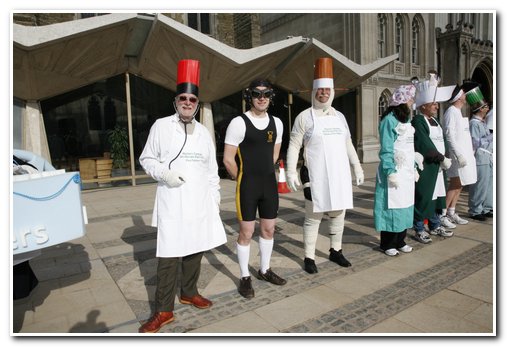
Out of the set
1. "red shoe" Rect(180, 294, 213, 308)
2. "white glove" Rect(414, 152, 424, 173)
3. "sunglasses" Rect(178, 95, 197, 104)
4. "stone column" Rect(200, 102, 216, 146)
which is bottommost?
"red shoe" Rect(180, 294, 213, 308)

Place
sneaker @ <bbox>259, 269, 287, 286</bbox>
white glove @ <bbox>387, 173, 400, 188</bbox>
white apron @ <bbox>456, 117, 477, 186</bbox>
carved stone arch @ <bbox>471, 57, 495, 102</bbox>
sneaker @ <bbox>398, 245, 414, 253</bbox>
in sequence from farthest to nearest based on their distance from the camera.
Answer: carved stone arch @ <bbox>471, 57, 495, 102</bbox>
white apron @ <bbox>456, 117, 477, 186</bbox>
sneaker @ <bbox>398, 245, 414, 253</bbox>
white glove @ <bbox>387, 173, 400, 188</bbox>
sneaker @ <bbox>259, 269, 287, 286</bbox>

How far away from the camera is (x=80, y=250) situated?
4859 mm

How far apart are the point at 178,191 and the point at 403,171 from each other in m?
2.81

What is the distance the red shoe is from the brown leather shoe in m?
0.30

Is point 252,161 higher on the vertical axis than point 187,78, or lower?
lower

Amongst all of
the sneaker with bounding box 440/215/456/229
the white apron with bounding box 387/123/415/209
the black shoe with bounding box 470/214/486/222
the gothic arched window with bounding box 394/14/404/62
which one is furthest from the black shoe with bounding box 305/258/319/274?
the gothic arched window with bounding box 394/14/404/62

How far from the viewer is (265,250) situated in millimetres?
3662

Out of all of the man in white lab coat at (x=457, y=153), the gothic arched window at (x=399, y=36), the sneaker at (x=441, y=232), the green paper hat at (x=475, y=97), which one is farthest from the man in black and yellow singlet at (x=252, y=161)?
the gothic arched window at (x=399, y=36)

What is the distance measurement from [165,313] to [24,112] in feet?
31.7

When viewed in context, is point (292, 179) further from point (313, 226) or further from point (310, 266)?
point (310, 266)

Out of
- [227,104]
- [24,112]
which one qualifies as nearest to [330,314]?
[24,112]

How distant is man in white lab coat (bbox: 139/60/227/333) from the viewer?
2857 mm

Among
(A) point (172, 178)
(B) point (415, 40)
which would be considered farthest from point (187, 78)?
(B) point (415, 40)

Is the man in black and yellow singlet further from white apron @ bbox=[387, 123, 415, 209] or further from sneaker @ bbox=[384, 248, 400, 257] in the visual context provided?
sneaker @ bbox=[384, 248, 400, 257]
